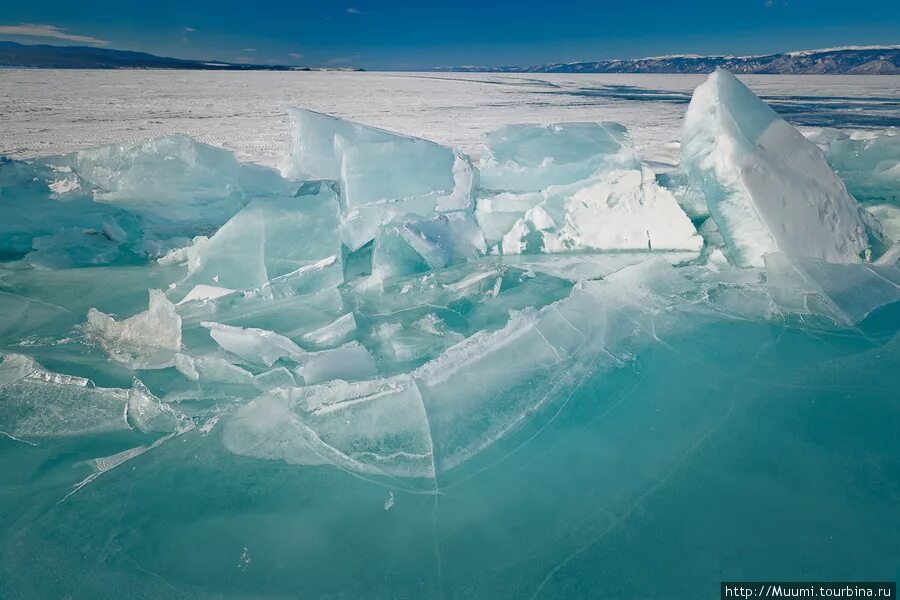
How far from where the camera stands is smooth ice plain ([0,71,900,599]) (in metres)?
1.28

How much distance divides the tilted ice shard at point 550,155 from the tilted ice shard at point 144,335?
2432 mm

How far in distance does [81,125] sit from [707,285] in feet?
26.3

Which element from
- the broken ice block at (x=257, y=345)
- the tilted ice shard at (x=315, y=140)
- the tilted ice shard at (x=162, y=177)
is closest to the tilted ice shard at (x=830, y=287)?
the broken ice block at (x=257, y=345)

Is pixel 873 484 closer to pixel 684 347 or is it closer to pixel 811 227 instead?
pixel 684 347

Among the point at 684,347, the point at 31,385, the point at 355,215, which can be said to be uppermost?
the point at 355,215

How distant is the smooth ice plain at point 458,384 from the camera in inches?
50.4

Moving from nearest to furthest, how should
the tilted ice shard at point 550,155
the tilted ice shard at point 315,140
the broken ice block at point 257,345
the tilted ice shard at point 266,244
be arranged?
the broken ice block at point 257,345 < the tilted ice shard at point 266,244 < the tilted ice shard at point 315,140 < the tilted ice shard at point 550,155

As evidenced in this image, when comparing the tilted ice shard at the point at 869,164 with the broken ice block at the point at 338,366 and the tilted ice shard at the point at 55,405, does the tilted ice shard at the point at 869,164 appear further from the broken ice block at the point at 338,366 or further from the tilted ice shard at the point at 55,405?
the tilted ice shard at the point at 55,405

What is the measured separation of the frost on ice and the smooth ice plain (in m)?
0.01

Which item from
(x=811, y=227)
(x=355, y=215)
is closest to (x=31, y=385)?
(x=355, y=215)

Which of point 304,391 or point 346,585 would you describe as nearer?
A: point 346,585

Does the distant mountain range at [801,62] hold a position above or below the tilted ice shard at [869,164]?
above

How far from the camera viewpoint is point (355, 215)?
9.49 ft

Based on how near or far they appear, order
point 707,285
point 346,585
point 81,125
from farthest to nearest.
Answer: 1. point 81,125
2. point 707,285
3. point 346,585
